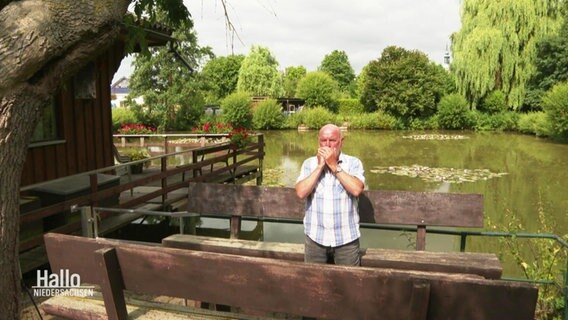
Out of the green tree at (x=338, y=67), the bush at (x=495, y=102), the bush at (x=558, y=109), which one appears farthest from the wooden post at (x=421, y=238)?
the green tree at (x=338, y=67)

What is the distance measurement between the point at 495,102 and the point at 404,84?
24.5ft

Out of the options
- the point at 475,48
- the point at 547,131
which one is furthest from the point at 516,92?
the point at 547,131

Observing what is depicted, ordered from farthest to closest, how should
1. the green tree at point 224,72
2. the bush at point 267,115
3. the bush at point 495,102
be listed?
the green tree at point 224,72 < the bush at point 267,115 < the bush at point 495,102

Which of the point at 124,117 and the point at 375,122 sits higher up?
the point at 124,117

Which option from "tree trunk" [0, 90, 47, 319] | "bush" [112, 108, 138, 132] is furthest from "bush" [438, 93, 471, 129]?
"tree trunk" [0, 90, 47, 319]

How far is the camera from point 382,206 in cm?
483

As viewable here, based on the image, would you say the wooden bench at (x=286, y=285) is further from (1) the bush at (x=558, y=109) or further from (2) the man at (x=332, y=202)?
(1) the bush at (x=558, y=109)

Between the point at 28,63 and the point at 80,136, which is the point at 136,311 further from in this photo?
the point at 80,136

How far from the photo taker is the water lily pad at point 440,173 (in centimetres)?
1530

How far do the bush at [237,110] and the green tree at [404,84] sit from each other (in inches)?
432

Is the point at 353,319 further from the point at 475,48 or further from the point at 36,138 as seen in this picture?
the point at 475,48

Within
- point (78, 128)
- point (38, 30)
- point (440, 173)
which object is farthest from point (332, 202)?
point (440, 173)

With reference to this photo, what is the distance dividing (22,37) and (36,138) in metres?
5.67

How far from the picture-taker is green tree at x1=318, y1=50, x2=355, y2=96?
85469 millimetres
